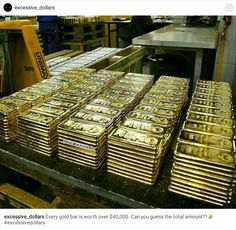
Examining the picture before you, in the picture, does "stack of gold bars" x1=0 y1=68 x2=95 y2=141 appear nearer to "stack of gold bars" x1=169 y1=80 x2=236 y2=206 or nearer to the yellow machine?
the yellow machine

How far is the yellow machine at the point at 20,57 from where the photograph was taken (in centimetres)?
150

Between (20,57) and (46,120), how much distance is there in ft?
3.45

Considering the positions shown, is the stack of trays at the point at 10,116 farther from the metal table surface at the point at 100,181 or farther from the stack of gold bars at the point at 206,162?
the stack of gold bars at the point at 206,162

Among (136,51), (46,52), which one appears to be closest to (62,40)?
(46,52)

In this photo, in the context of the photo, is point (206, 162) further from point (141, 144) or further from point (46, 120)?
point (46, 120)

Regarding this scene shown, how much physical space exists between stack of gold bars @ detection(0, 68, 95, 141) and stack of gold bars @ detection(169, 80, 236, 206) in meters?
0.62

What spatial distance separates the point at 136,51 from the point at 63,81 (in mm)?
1346

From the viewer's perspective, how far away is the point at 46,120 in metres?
0.87

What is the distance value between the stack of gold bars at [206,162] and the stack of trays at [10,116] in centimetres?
62
